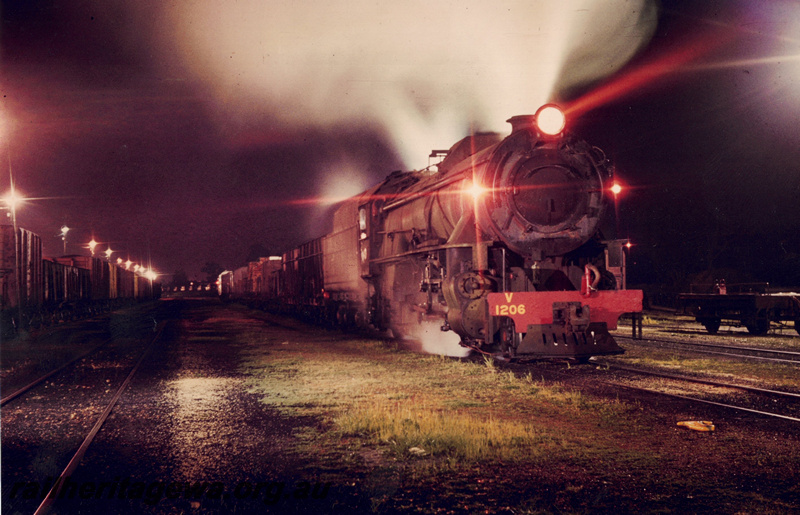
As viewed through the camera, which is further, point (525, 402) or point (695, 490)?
point (525, 402)

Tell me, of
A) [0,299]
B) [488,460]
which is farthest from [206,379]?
[0,299]

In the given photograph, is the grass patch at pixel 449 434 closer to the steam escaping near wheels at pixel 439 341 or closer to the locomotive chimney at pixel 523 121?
the locomotive chimney at pixel 523 121

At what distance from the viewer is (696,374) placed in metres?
9.99

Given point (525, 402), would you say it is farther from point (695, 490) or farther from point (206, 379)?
point (206, 379)

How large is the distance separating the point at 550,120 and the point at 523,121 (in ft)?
1.44

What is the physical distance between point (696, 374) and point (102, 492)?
8935mm

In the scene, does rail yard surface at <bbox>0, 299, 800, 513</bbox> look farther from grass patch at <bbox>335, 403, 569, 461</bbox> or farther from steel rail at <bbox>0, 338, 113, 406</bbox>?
steel rail at <bbox>0, 338, 113, 406</bbox>

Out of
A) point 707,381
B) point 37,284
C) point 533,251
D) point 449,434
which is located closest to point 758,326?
point 707,381

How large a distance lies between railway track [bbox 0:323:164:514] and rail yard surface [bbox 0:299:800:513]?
53 mm

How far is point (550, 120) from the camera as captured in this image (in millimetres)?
9836

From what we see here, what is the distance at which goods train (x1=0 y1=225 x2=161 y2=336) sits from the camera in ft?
66.0

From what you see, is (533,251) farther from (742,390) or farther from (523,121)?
(742,390)

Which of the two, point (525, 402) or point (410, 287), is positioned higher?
point (410, 287)

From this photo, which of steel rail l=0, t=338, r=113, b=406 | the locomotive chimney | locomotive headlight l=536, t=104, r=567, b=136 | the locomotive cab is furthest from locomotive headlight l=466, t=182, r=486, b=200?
steel rail l=0, t=338, r=113, b=406
